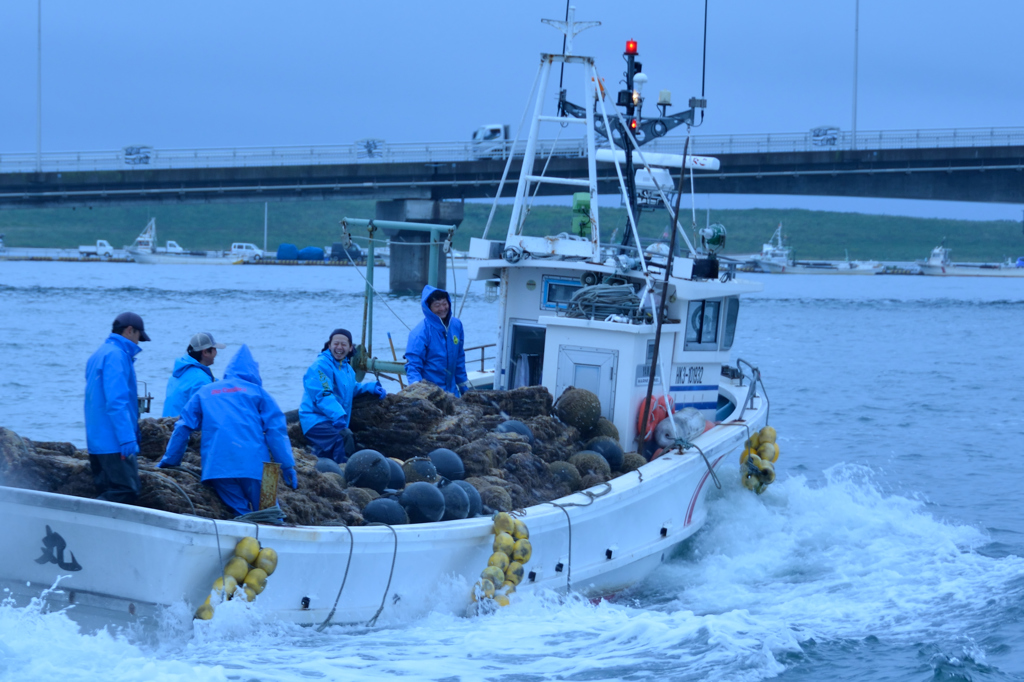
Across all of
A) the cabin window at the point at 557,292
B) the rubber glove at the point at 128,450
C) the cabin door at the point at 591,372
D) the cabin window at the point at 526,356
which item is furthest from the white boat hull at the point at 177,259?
the rubber glove at the point at 128,450

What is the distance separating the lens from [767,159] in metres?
45.2

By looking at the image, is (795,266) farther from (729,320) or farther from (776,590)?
(776,590)

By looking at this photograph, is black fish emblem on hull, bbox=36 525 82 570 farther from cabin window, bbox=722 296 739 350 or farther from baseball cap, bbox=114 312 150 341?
cabin window, bbox=722 296 739 350

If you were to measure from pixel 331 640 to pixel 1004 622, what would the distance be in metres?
5.70

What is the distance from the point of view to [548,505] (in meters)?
8.22

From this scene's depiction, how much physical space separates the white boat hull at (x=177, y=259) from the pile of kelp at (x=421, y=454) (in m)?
79.1

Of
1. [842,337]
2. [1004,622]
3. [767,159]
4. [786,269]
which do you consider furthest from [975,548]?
[786,269]

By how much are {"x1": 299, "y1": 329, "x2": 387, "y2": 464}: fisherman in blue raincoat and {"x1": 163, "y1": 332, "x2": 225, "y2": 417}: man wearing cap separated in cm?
123

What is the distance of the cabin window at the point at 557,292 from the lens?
1169 centimetres

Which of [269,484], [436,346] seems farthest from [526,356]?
[269,484]

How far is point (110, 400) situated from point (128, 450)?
1.03 ft

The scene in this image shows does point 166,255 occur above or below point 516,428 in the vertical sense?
above

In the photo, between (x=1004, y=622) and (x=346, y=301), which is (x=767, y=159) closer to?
(x=346, y=301)

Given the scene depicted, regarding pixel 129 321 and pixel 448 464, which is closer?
pixel 129 321
